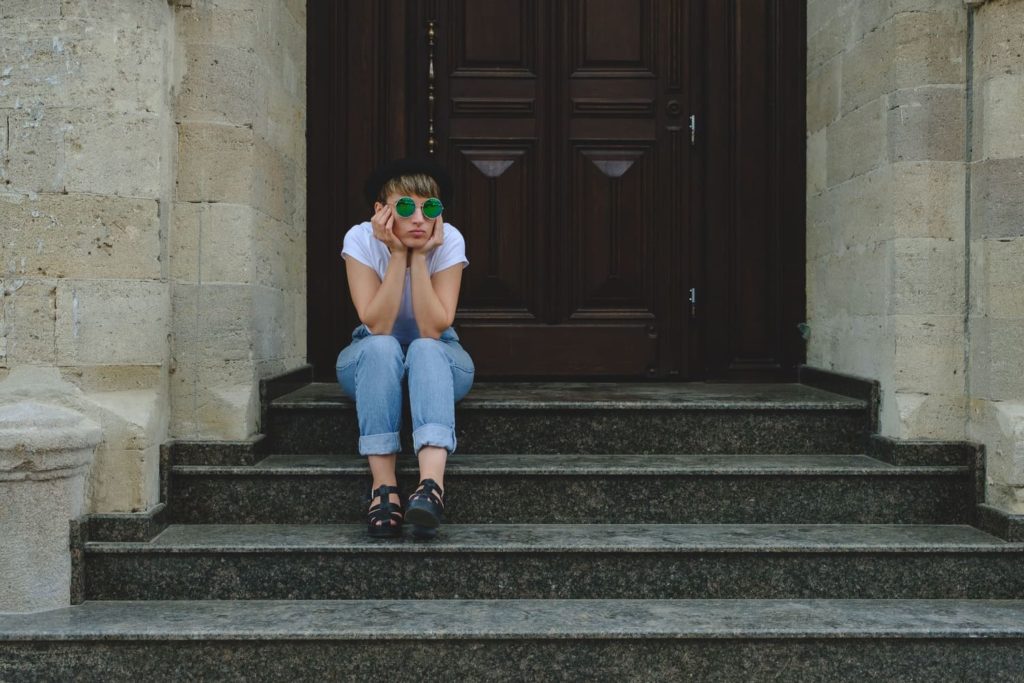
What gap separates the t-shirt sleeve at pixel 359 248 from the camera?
3.30m

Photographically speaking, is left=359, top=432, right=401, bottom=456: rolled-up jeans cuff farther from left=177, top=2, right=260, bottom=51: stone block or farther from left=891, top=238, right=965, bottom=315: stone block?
left=891, top=238, right=965, bottom=315: stone block

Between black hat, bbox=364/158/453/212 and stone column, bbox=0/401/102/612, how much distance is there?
4.24ft

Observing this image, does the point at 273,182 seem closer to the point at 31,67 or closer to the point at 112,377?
the point at 31,67

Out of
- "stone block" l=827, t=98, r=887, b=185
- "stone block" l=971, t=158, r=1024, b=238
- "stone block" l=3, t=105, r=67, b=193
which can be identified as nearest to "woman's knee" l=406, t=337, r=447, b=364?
"stone block" l=3, t=105, r=67, b=193

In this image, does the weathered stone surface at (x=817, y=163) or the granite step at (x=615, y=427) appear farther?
the weathered stone surface at (x=817, y=163)

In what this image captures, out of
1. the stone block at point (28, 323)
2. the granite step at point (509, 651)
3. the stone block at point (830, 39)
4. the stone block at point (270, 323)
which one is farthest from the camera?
the stone block at point (830, 39)

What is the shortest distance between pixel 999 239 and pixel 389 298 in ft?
7.19

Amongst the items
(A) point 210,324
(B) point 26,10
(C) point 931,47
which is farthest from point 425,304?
(C) point 931,47

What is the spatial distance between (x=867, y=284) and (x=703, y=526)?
1.27 meters

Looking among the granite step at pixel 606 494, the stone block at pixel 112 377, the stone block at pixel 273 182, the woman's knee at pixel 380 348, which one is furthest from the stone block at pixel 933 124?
the stone block at pixel 112 377

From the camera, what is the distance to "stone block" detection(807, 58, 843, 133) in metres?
4.05

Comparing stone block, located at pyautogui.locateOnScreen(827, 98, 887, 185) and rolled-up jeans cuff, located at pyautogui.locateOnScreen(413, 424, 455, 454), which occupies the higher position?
stone block, located at pyautogui.locateOnScreen(827, 98, 887, 185)

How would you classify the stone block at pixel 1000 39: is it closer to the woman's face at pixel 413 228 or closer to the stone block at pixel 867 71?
the stone block at pixel 867 71

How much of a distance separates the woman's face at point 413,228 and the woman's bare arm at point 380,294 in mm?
55
